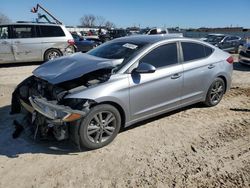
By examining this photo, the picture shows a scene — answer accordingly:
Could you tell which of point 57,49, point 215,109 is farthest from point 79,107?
point 57,49

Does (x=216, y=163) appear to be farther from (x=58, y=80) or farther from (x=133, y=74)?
(x=58, y=80)

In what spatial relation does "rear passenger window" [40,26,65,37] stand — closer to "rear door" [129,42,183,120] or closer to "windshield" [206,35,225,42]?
"rear door" [129,42,183,120]

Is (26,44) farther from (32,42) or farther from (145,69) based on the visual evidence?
(145,69)

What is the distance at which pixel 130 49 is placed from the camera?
4949mm

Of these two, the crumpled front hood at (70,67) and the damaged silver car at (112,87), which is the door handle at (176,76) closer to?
the damaged silver car at (112,87)

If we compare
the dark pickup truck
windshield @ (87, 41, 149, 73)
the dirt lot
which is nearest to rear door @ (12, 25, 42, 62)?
the dirt lot

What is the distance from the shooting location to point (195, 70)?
17.8ft

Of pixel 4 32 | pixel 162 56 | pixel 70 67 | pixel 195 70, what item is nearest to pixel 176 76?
pixel 162 56

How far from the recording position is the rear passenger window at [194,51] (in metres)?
5.39

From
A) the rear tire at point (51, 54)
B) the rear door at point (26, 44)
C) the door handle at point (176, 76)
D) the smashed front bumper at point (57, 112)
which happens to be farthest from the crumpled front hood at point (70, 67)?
the rear tire at point (51, 54)

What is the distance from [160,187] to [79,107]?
5.00 feet

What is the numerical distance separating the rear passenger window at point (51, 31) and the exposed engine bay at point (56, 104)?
763cm

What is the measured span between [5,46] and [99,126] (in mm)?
8365

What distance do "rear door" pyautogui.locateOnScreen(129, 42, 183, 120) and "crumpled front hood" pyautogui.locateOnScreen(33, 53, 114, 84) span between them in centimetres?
59
